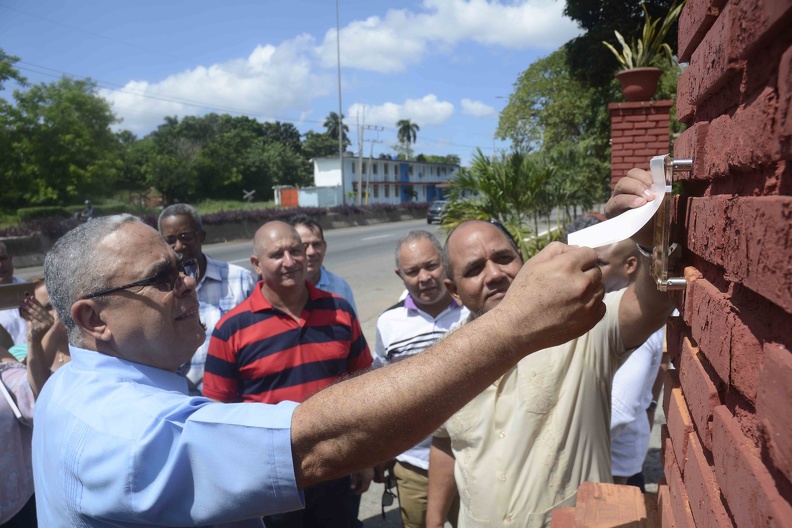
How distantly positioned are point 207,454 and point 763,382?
1105 millimetres

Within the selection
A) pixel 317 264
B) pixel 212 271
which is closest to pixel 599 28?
pixel 317 264

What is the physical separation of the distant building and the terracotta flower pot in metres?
48.1

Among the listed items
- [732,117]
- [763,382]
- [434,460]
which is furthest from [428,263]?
[763,382]

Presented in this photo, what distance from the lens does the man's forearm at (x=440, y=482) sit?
2539 mm

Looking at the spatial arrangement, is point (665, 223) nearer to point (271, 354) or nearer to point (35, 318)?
point (271, 354)

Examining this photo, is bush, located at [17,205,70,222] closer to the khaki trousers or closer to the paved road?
the paved road

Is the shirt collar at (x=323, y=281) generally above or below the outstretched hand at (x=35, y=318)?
below

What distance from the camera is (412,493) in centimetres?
333

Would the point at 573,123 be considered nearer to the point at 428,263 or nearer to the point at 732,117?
the point at 428,263

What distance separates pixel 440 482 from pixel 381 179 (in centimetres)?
6881

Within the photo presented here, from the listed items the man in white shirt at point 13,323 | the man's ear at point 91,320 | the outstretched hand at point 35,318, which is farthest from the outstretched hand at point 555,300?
the man in white shirt at point 13,323

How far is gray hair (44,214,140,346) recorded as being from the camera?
1.71 meters

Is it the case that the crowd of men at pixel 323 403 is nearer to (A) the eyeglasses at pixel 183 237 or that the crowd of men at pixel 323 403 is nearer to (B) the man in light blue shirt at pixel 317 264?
(A) the eyeglasses at pixel 183 237

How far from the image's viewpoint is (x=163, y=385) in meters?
1.73
